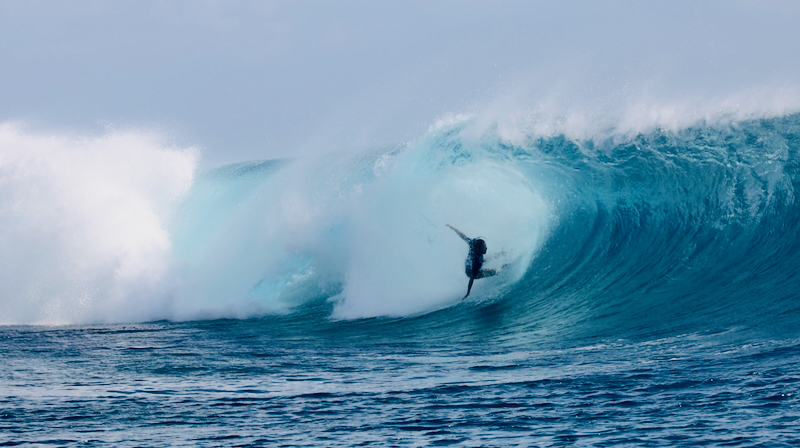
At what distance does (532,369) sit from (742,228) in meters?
6.66

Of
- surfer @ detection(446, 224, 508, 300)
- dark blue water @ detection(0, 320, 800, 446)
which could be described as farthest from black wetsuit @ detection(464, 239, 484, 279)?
dark blue water @ detection(0, 320, 800, 446)

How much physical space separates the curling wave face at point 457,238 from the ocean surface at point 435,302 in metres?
0.04

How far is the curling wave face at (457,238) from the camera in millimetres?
11164

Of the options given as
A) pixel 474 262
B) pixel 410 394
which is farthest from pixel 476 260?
pixel 410 394

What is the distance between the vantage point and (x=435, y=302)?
11461 millimetres

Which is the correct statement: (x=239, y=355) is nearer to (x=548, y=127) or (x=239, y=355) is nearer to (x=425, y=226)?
(x=425, y=226)

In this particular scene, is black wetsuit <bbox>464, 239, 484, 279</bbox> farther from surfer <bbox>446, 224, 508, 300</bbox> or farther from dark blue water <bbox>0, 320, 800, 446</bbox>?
dark blue water <bbox>0, 320, 800, 446</bbox>

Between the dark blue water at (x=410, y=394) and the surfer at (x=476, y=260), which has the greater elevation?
the surfer at (x=476, y=260)

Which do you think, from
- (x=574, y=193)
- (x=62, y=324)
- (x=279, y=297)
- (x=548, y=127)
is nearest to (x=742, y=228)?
(x=574, y=193)

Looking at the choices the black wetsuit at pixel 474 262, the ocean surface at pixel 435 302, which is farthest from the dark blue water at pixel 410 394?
the black wetsuit at pixel 474 262

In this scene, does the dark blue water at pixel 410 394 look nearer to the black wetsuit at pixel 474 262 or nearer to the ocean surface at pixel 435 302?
the ocean surface at pixel 435 302

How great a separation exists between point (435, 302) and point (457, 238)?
5.78ft

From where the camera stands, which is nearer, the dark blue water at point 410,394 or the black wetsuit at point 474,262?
the dark blue water at point 410,394

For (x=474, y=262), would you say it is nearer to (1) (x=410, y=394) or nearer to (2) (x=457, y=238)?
(2) (x=457, y=238)
